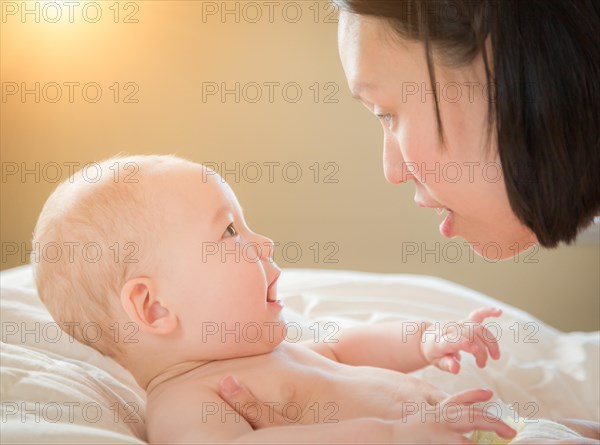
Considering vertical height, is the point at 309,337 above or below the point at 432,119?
below

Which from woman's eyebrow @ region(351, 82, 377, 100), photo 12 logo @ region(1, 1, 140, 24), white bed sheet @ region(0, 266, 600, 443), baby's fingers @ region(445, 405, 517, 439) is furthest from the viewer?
photo 12 logo @ region(1, 1, 140, 24)

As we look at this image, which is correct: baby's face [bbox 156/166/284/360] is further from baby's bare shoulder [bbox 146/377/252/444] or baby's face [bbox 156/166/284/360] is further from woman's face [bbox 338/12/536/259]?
woman's face [bbox 338/12/536/259]

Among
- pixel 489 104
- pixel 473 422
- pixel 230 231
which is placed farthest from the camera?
pixel 230 231

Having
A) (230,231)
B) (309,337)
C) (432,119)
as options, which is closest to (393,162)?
(432,119)

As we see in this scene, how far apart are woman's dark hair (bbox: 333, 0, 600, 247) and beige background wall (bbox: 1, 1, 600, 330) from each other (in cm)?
178

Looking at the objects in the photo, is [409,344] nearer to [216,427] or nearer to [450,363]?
[450,363]

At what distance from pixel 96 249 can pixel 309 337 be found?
570 mm

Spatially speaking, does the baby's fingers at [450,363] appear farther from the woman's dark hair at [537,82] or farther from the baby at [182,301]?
the woman's dark hair at [537,82]

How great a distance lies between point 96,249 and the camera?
1080 mm

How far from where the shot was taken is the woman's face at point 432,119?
106cm

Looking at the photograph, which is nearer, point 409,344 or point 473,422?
point 473,422

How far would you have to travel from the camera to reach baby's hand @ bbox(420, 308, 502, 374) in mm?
1170

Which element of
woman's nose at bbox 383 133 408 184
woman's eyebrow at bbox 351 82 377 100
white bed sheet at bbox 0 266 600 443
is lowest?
white bed sheet at bbox 0 266 600 443

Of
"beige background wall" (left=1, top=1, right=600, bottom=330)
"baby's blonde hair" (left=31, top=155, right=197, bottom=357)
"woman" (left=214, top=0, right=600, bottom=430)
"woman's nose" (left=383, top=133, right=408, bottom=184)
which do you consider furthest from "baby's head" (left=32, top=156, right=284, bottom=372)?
"beige background wall" (left=1, top=1, right=600, bottom=330)
